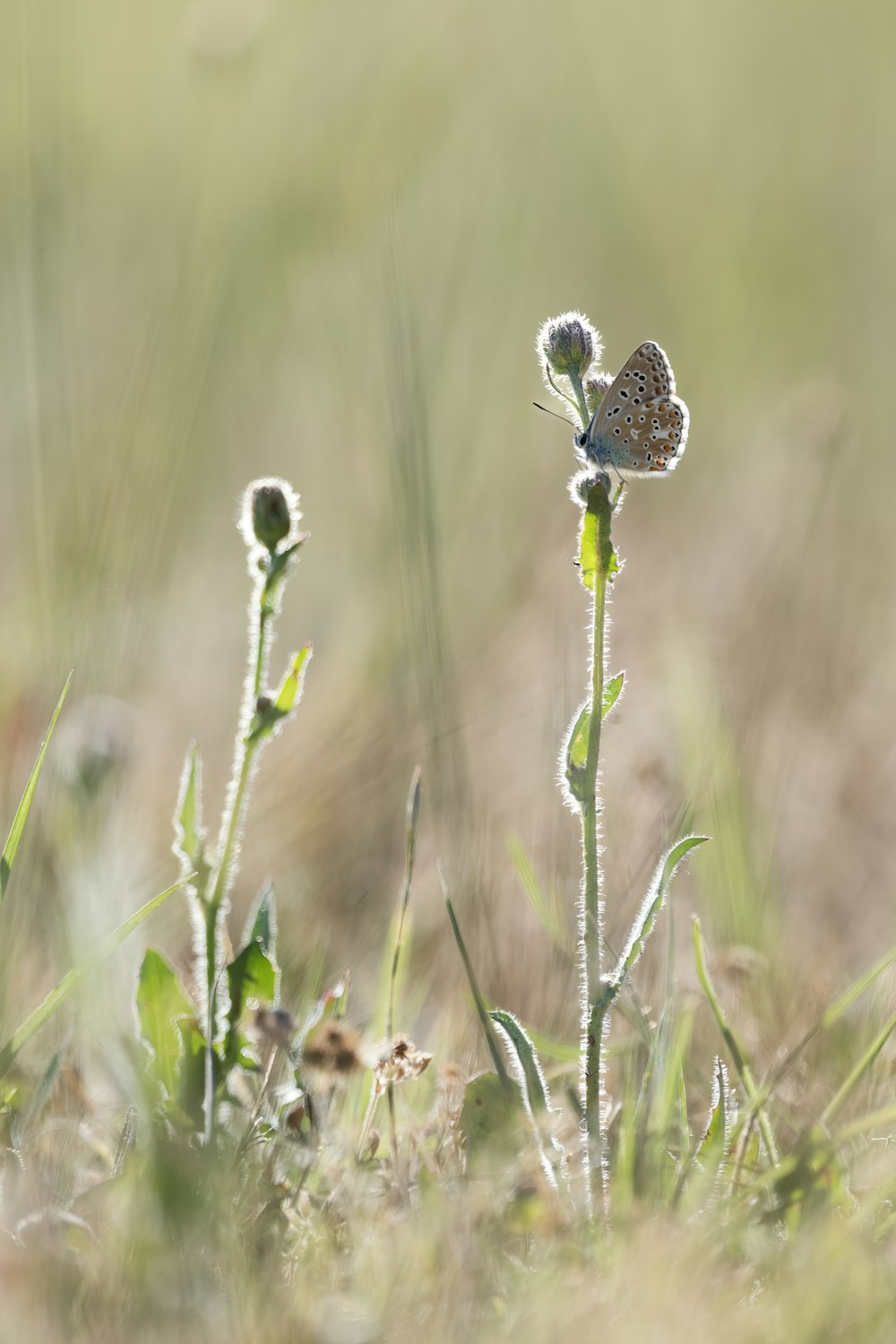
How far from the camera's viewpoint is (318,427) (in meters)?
5.73

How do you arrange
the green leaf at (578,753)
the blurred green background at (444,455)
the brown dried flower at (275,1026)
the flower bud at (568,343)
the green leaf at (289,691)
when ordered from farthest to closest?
the blurred green background at (444,455), the flower bud at (568,343), the green leaf at (289,691), the green leaf at (578,753), the brown dried flower at (275,1026)

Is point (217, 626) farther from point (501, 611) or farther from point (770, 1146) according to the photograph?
point (770, 1146)

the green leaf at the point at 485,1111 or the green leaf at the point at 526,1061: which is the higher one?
the green leaf at the point at 526,1061

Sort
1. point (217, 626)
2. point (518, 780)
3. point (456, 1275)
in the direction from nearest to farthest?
point (456, 1275) < point (518, 780) < point (217, 626)

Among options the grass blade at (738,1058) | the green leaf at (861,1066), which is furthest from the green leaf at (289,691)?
the green leaf at (861,1066)

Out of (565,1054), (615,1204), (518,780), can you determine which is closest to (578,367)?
(565,1054)

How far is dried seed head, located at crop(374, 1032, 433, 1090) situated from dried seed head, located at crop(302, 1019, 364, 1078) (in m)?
0.05

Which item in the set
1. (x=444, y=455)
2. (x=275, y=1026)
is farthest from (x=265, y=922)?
(x=444, y=455)

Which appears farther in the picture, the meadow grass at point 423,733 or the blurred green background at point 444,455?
the blurred green background at point 444,455

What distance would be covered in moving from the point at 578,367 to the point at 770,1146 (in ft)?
3.85

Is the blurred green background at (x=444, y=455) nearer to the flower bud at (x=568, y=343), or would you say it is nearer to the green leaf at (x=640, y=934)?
the green leaf at (x=640, y=934)

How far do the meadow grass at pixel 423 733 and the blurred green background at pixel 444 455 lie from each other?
0.09 feet

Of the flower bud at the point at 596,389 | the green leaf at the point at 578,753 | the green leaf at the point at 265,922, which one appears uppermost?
the flower bud at the point at 596,389

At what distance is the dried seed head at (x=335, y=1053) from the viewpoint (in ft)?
5.39
